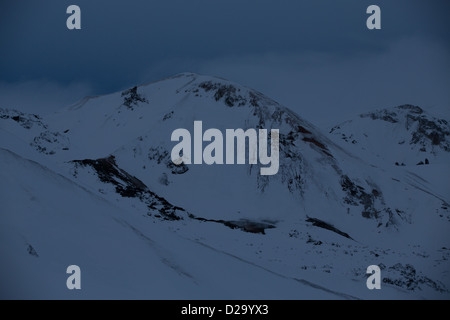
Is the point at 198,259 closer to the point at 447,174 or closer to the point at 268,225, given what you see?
the point at 268,225

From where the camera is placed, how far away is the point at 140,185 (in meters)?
41.3

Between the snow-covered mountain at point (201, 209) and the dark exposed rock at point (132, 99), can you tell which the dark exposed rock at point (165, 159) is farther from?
the dark exposed rock at point (132, 99)

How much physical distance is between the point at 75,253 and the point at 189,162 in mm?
29248

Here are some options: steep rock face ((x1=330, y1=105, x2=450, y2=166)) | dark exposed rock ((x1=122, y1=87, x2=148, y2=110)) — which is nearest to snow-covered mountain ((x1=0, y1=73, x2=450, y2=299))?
dark exposed rock ((x1=122, y1=87, x2=148, y2=110))

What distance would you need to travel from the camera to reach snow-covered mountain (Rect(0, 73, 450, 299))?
54.8 feet

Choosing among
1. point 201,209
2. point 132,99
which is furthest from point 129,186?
point 132,99

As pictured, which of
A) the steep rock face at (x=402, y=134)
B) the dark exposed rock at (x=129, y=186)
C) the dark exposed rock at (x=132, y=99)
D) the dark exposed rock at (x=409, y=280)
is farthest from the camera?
the steep rock face at (x=402, y=134)

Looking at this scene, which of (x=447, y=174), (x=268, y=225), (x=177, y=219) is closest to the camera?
(x=177, y=219)

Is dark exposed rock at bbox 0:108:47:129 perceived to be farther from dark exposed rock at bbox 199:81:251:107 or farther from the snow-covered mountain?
dark exposed rock at bbox 199:81:251:107

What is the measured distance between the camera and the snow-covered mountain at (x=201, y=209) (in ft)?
54.8

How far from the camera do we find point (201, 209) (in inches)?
1559

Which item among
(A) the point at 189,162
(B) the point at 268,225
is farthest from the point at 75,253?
(A) the point at 189,162

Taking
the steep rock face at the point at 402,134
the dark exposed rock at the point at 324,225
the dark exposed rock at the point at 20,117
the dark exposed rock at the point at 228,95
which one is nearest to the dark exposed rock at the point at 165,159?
the dark exposed rock at the point at 228,95
